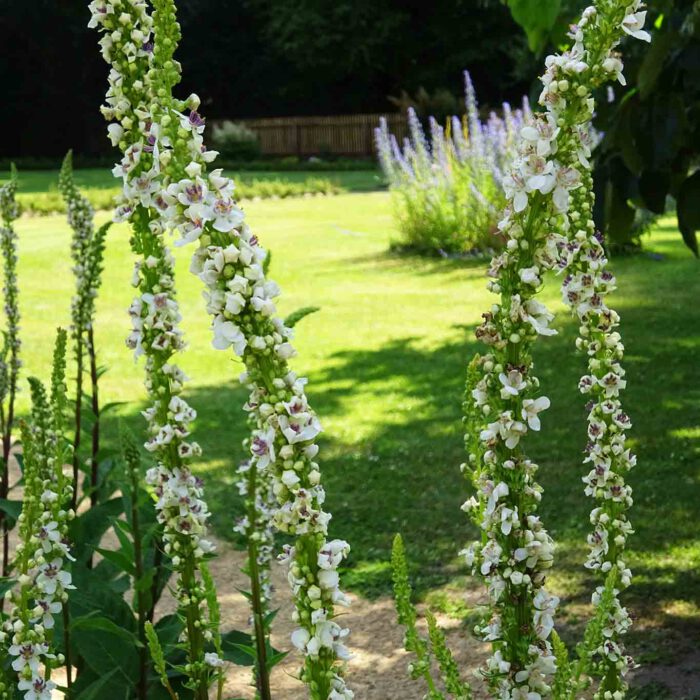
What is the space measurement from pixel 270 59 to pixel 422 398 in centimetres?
3647

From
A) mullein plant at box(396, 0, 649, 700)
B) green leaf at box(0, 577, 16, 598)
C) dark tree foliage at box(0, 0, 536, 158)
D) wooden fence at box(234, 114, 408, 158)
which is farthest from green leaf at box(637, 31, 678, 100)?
dark tree foliage at box(0, 0, 536, 158)

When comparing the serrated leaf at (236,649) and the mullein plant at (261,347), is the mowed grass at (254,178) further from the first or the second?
the mullein plant at (261,347)

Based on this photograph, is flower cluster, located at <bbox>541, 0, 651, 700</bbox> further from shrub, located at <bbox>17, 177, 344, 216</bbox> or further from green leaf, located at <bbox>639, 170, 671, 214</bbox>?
shrub, located at <bbox>17, 177, 344, 216</bbox>

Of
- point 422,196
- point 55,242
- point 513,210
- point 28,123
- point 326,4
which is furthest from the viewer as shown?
point 28,123

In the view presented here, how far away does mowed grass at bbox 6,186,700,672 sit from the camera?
524cm

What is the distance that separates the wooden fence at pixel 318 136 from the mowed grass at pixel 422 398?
2352cm

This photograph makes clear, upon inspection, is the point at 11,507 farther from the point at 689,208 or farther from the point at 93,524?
the point at 689,208

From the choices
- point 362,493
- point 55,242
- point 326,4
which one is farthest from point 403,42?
point 362,493

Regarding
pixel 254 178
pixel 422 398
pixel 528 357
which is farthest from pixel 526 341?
pixel 254 178

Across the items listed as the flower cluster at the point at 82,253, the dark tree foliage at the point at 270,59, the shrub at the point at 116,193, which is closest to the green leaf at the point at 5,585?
the flower cluster at the point at 82,253

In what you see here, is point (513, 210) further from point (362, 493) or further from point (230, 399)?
point (230, 399)

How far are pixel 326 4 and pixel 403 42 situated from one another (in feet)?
10.2

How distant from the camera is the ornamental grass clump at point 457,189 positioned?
44.7 ft

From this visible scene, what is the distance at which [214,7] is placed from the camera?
4228 cm
